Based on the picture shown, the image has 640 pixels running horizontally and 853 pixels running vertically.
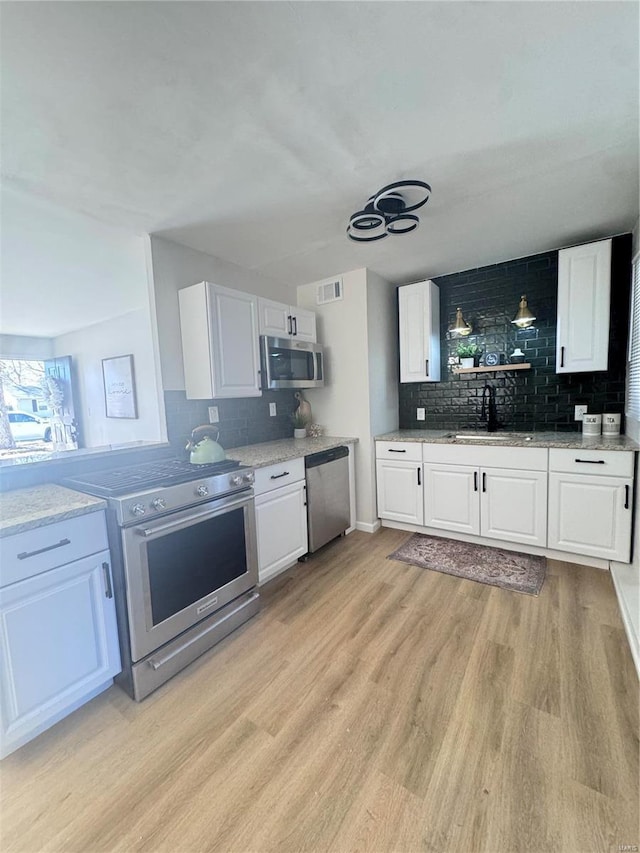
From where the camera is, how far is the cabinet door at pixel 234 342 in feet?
7.86

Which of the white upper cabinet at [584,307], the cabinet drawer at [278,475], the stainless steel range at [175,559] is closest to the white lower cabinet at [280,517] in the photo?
the cabinet drawer at [278,475]

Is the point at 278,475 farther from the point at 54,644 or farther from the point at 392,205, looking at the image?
the point at 392,205

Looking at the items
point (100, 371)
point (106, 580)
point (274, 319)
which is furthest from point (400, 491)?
point (100, 371)

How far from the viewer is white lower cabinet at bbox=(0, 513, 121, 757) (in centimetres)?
126

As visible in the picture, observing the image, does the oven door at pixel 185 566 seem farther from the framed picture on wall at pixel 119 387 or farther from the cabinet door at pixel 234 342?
the framed picture on wall at pixel 119 387

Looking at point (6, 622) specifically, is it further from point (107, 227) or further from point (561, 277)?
point (561, 277)

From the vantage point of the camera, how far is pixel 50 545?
4.46 feet

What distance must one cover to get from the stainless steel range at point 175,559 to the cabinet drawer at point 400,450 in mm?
1511

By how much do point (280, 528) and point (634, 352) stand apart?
2.76m

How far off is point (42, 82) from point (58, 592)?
1.87 metres

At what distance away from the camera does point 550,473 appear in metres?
2.51

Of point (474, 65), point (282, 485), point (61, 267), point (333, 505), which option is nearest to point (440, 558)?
point (333, 505)

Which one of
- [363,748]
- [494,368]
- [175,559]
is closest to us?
[363,748]

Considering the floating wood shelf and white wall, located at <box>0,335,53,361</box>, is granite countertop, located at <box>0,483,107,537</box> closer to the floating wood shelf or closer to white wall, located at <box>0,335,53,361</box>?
the floating wood shelf
